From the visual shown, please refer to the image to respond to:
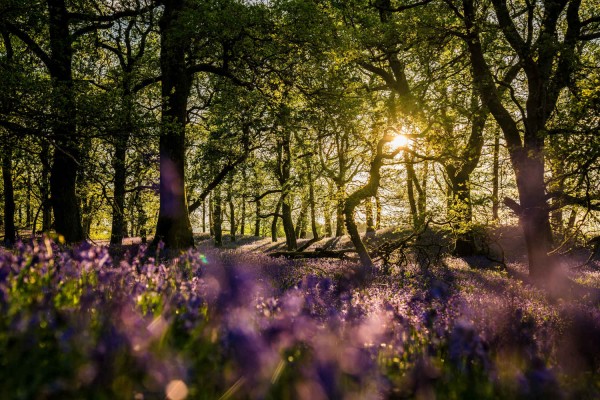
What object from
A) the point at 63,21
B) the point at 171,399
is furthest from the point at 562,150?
the point at 63,21

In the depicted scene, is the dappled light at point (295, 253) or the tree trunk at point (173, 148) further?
the tree trunk at point (173, 148)

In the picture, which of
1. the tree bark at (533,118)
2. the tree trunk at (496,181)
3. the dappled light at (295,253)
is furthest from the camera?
the tree trunk at (496,181)

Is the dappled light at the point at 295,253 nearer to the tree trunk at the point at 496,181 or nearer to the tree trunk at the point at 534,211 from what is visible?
the tree trunk at the point at 534,211

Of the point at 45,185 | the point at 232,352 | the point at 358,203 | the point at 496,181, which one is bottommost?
the point at 232,352

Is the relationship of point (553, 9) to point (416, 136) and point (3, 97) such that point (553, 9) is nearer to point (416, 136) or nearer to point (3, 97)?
A: point (416, 136)

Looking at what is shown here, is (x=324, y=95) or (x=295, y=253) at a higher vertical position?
(x=324, y=95)

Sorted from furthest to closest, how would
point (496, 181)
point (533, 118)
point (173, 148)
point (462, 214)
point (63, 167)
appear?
point (496, 181) → point (63, 167) → point (173, 148) → point (462, 214) → point (533, 118)

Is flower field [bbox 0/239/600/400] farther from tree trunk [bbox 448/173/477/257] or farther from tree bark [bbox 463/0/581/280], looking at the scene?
tree trunk [bbox 448/173/477/257]

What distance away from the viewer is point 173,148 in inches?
495

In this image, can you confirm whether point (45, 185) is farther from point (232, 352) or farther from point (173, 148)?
point (232, 352)

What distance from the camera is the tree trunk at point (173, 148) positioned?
11875mm

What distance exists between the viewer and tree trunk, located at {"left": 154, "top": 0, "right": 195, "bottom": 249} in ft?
39.0

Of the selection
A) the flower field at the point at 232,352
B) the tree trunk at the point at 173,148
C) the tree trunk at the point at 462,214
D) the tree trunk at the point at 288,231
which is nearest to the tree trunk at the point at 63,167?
the tree trunk at the point at 173,148

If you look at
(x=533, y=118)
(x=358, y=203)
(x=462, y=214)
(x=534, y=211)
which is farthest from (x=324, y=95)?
(x=534, y=211)
